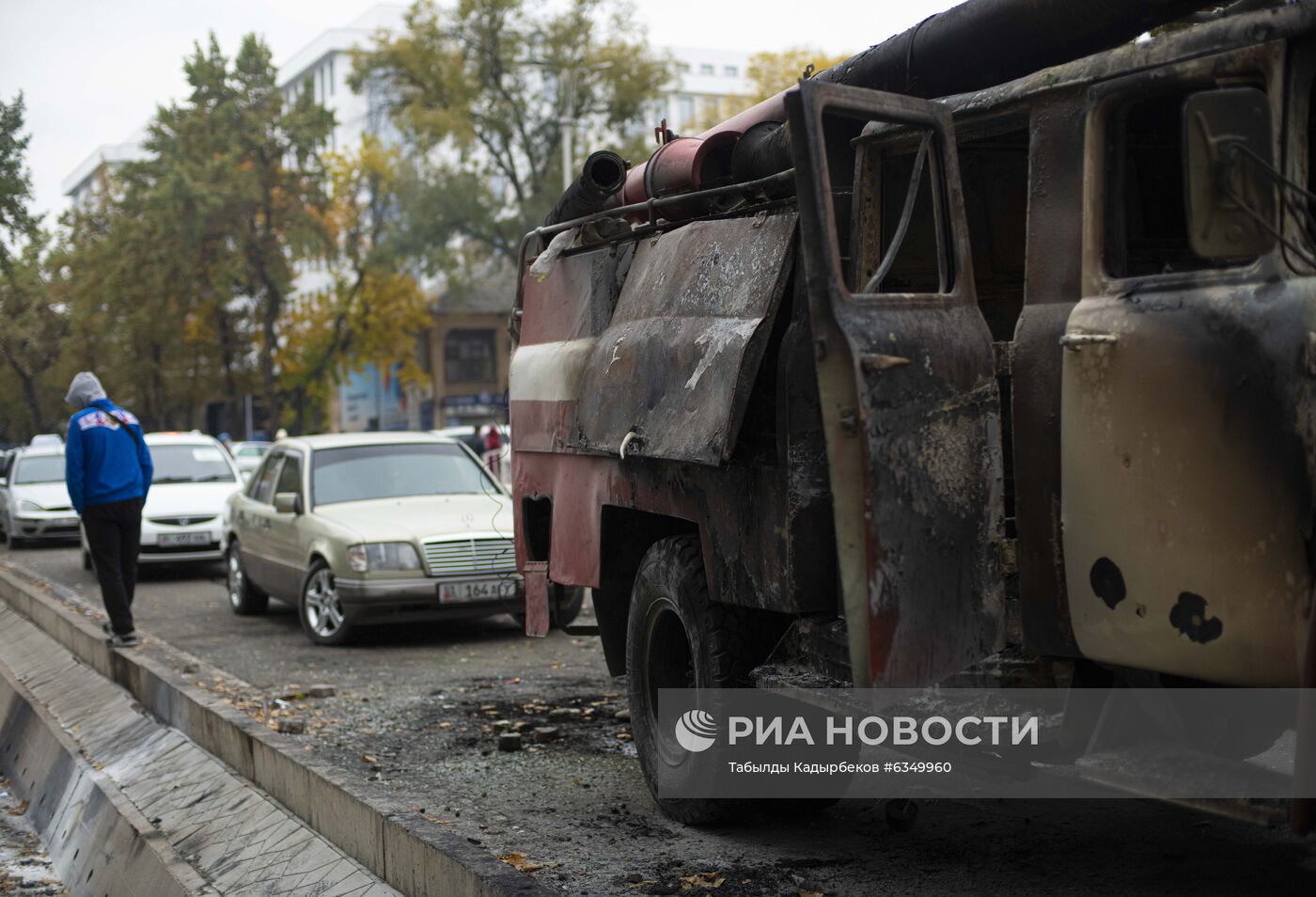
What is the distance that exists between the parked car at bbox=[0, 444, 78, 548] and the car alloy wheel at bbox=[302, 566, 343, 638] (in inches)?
493

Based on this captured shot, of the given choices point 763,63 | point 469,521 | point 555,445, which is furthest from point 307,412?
point 555,445

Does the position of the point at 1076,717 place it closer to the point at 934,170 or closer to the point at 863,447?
the point at 863,447

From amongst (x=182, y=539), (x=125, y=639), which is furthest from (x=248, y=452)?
(x=125, y=639)

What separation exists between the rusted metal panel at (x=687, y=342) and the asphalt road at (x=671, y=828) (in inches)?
57.4

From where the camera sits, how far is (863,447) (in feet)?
13.7

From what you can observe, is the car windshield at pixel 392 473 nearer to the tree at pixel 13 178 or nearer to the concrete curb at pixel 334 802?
the concrete curb at pixel 334 802

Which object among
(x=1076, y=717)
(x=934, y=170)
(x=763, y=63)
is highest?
(x=763, y=63)

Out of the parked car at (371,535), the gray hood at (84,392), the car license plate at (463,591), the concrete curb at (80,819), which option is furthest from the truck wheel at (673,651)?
the gray hood at (84,392)

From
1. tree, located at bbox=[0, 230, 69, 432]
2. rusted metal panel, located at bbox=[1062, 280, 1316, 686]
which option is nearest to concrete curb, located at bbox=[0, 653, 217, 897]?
rusted metal panel, located at bbox=[1062, 280, 1316, 686]

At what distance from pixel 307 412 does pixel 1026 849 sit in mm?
59630

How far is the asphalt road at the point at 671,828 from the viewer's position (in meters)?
5.00

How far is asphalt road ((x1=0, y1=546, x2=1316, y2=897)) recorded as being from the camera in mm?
5004

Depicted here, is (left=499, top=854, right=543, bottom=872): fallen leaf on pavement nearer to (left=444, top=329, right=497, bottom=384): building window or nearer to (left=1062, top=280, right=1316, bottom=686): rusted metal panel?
(left=1062, top=280, right=1316, bottom=686): rusted metal panel

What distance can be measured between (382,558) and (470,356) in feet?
178
